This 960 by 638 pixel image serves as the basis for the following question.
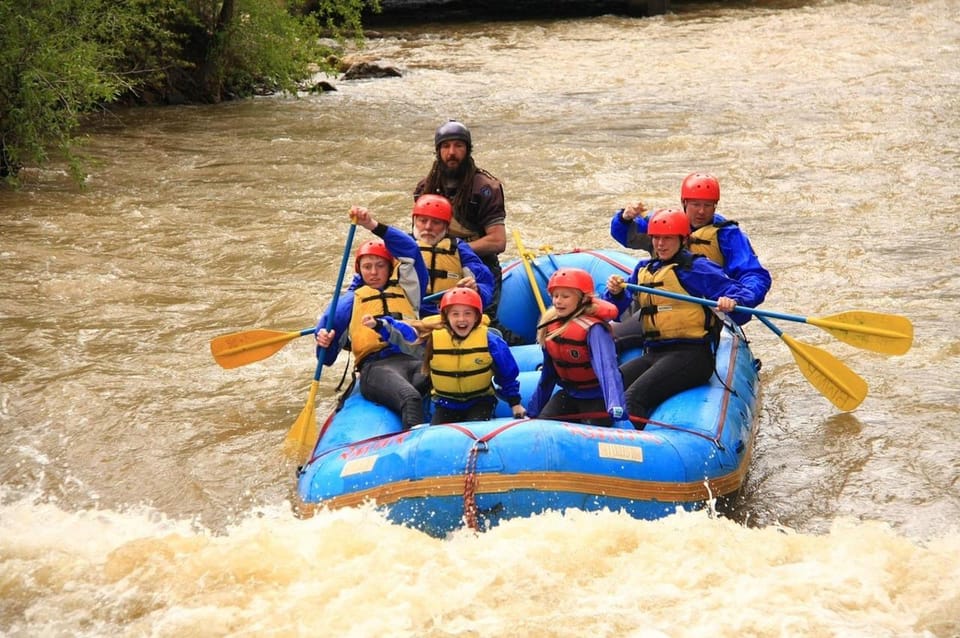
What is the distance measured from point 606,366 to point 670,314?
651mm

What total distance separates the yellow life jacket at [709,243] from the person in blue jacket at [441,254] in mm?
1020

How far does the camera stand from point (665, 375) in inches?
203

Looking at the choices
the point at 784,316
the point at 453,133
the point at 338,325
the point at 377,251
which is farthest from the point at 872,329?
the point at 338,325

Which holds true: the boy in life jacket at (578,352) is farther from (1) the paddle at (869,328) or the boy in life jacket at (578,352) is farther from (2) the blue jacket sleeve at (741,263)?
(2) the blue jacket sleeve at (741,263)

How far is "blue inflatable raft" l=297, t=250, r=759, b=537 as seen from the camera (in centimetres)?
432

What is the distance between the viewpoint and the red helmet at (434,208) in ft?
18.5

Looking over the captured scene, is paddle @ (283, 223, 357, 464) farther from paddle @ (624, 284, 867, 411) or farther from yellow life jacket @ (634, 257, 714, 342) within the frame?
paddle @ (624, 284, 867, 411)

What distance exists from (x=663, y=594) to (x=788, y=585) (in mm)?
426

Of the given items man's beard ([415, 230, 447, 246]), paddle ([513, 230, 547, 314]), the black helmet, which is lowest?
paddle ([513, 230, 547, 314])

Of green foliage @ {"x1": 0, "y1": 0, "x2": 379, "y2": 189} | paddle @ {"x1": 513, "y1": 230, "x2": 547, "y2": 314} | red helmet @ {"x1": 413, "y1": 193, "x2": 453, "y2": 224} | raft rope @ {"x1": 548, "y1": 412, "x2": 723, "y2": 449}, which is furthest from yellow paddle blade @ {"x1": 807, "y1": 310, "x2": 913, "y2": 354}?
green foliage @ {"x1": 0, "y1": 0, "x2": 379, "y2": 189}

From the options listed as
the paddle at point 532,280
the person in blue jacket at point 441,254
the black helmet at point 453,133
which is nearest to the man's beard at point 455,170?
the black helmet at point 453,133

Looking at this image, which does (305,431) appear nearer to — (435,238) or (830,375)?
(435,238)

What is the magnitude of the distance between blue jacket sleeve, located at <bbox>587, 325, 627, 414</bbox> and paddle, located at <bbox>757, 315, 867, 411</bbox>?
44.7 inches

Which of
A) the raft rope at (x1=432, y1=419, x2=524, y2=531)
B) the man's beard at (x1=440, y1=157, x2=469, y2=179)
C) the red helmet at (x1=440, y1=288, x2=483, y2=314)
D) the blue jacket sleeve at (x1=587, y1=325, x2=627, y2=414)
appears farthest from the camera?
the man's beard at (x1=440, y1=157, x2=469, y2=179)
